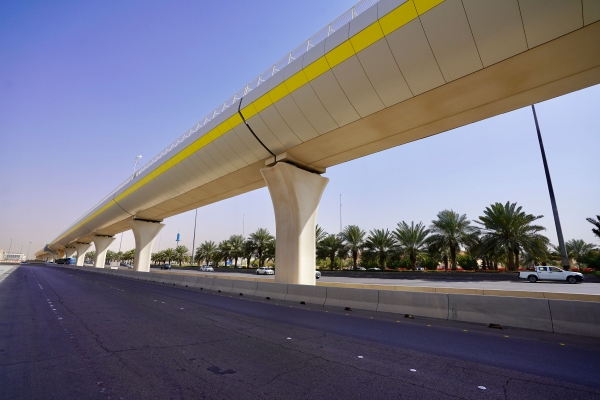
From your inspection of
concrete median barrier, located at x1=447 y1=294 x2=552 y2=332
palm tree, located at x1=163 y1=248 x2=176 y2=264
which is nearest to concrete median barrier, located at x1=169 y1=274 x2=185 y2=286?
concrete median barrier, located at x1=447 y1=294 x2=552 y2=332

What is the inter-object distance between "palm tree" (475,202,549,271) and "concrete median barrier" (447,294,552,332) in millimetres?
27412

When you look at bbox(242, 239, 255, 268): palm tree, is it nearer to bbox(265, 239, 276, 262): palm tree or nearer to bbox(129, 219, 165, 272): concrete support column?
bbox(265, 239, 276, 262): palm tree

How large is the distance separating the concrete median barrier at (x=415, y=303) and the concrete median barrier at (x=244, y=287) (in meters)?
7.84

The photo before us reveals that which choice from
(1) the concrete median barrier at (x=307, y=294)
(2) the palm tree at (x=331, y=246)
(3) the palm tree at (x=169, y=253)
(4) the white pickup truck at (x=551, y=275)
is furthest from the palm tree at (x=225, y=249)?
(1) the concrete median barrier at (x=307, y=294)

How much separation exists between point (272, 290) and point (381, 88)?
10.4m

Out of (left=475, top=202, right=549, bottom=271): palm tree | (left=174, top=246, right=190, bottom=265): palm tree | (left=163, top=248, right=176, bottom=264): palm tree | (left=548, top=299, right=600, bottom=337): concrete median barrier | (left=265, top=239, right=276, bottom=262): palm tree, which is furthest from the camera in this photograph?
(left=163, top=248, right=176, bottom=264): palm tree

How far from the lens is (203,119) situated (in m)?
19.1

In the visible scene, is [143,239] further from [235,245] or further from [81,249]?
[81,249]

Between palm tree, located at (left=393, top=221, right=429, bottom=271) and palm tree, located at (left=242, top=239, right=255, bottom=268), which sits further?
palm tree, located at (left=242, top=239, right=255, bottom=268)

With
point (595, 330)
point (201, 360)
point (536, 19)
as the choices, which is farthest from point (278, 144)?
point (595, 330)

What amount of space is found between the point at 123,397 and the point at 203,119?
17777mm

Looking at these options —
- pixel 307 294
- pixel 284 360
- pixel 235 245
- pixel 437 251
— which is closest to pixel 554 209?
pixel 437 251

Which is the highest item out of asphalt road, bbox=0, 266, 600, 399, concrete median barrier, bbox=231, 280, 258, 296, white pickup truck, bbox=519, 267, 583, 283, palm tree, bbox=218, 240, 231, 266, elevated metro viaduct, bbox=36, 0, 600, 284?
elevated metro viaduct, bbox=36, 0, 600, 284

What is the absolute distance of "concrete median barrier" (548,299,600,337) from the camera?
258 inches
